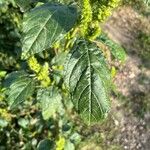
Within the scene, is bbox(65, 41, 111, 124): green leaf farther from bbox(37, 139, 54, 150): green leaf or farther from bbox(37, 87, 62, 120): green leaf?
bbox(37, 139, 54, 150): green leaf

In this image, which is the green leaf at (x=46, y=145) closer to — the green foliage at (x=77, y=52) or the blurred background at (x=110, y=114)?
the blurred background at (x=110, y=114)

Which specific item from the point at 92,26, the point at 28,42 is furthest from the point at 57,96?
the point at 28,42

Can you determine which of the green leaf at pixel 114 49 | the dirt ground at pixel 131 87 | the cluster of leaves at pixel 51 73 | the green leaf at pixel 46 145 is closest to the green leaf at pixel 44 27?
the cluster of leaves at pixel 51 73

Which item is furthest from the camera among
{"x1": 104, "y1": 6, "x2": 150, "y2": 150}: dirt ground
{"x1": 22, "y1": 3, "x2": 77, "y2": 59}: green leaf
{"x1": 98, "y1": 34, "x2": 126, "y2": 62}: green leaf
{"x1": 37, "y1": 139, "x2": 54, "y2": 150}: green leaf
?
{"x1": 104, "y1": 6, "x2": 150, "y2": 150}: dirt ground

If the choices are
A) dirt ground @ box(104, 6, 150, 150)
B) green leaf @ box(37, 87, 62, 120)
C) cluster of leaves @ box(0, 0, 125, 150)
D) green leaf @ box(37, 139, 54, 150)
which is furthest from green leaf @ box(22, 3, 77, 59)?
dirt ground @ box(104, 6, 150, 150)

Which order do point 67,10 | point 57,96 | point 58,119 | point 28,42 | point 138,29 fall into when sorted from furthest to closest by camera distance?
point 138,29, point 58,119, point 57,96, point 67,10, point 28,42

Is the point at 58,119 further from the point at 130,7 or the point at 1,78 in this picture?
the point at 130,7
